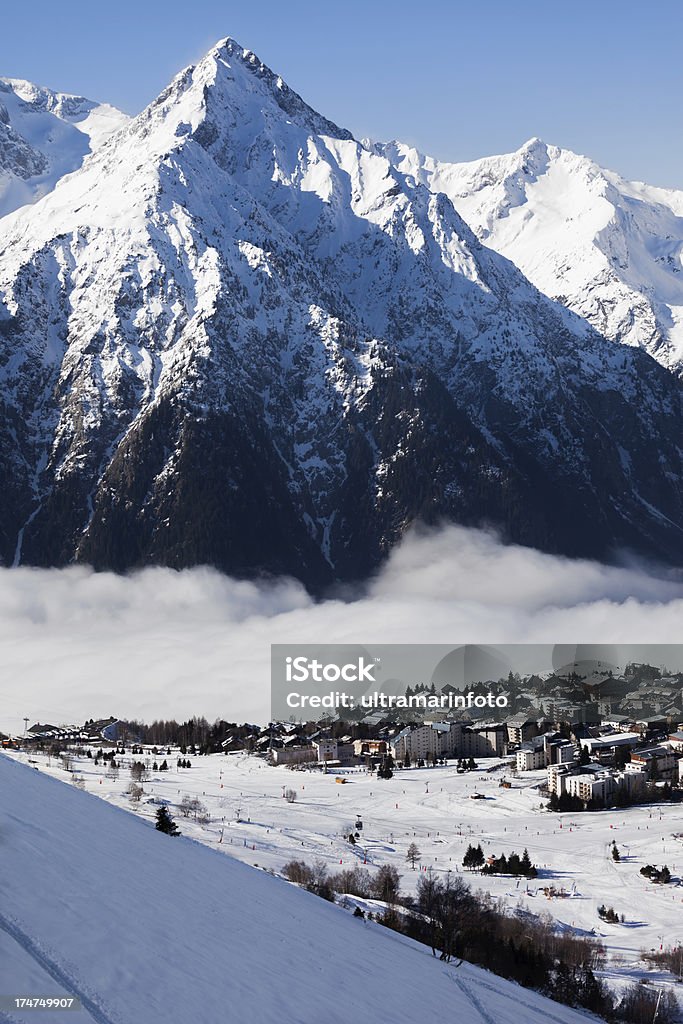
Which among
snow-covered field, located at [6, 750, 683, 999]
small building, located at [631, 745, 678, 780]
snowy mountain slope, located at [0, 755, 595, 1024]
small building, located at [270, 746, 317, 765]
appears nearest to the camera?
snowy mountain slope, located at [0, 755, 595, 1024]

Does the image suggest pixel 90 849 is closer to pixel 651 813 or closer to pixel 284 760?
pixel 651 813

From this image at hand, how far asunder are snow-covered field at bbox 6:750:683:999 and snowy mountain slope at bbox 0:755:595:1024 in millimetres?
36336

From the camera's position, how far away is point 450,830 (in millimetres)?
127688

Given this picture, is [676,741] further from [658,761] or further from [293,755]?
[293,755]

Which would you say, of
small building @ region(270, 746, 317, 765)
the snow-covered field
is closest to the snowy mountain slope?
the snow-covered field

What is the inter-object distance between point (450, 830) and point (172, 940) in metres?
103

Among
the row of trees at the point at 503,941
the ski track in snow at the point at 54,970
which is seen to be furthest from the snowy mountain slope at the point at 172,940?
the row of trees at the point at 503,941

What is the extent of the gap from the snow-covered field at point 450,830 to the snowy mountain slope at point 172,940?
36336 millimetres

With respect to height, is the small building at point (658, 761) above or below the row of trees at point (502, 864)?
above

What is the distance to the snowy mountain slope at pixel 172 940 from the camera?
2473cm

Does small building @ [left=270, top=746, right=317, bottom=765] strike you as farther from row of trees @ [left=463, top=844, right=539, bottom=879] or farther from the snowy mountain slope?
the snowy mountain slope

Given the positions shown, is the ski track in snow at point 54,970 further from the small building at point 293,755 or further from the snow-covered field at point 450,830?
the small building at point 293,755

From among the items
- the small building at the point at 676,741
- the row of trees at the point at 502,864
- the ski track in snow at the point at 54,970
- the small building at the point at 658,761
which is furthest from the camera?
the small building at the point at 676,741

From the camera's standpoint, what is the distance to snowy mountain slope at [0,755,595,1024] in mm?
24734
